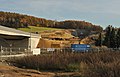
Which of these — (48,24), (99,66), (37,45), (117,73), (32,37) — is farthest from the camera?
(48,24)

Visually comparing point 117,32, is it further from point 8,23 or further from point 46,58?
point 46,58

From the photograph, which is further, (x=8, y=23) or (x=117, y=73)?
(x=8, y=23)

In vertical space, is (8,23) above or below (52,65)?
above

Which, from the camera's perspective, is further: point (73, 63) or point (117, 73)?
point (73, 63)

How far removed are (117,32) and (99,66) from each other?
3871 inches

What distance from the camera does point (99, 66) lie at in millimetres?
18109

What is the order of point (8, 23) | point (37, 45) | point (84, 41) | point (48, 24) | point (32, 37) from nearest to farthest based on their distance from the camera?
point (32, 37)
point (37, 45)
point (84, 41)
point (8, 23)
point (48, 24)

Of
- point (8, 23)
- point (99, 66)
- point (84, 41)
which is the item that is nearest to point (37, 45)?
point (84, 41)

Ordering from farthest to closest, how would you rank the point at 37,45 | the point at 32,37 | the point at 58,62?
the point at 37,45 → the point at 32,37 → the point at 58,62

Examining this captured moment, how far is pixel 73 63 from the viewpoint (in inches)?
1225

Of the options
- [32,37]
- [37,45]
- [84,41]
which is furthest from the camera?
[84,41]

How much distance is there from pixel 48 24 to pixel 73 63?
141 m

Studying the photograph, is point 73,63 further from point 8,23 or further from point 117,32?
point 8,23

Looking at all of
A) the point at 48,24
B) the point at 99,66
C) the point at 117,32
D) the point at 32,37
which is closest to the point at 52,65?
the point at 99,66
